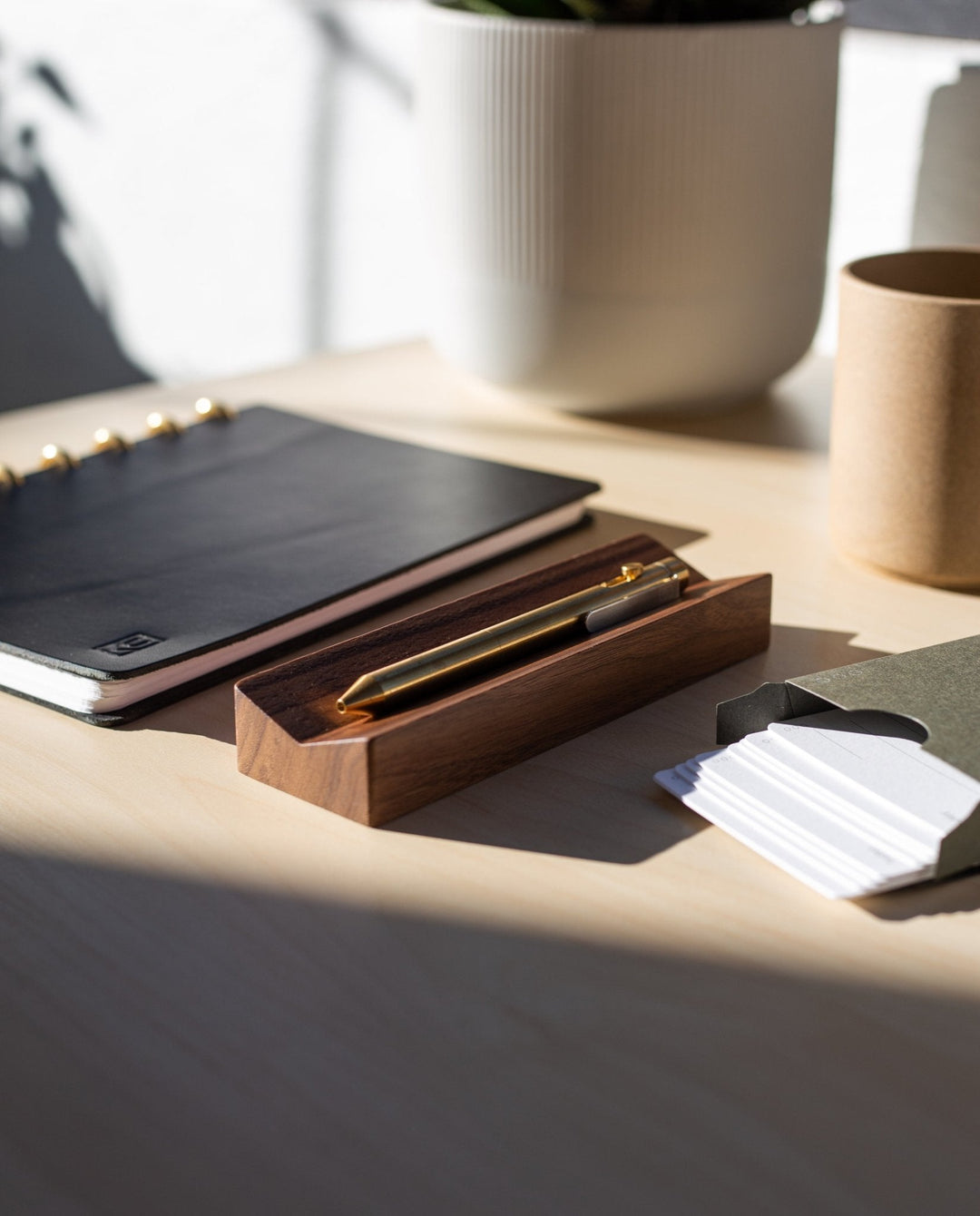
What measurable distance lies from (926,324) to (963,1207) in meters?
0.40

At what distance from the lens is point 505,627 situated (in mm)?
538

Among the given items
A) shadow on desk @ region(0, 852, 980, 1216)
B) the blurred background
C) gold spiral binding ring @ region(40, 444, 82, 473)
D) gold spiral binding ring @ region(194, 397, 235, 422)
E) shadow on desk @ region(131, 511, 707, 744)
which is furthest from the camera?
the blurred background

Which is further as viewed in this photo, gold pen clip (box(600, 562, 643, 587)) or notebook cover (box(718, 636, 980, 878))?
gold pen clip (box(600, 562, 643, 587))

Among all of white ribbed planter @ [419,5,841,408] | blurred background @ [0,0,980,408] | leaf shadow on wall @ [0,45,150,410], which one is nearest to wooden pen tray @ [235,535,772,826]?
white ribbed planter @ [419,5,841,408]

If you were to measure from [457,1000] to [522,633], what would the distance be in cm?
17

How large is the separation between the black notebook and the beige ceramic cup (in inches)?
5.7

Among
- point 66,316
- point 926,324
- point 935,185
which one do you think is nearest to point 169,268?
point 66,316

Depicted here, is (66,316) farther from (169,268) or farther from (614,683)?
(614,683)

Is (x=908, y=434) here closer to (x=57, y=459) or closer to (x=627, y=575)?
(x=627, y=575)

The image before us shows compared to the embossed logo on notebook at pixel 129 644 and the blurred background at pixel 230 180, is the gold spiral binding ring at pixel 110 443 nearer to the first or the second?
the embossed logo on notebook at pixel 129 644

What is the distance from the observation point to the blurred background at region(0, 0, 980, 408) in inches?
40.7

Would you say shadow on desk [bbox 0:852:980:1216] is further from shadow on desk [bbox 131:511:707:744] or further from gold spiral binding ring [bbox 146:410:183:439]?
gold spiral binding ring [bbox 146:410:183:439]

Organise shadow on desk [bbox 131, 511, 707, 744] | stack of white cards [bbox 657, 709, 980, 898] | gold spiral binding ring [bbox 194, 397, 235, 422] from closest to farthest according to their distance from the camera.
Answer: stack of white cards [bbox 657, 709, 980, 898]
shadow on desk [bbox 131, 511, 707, 744]
gold spiral binding ring [bbox 194, 397, 235, 422]

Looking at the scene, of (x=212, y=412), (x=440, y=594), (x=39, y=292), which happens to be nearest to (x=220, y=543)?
(x=440, y=594)
